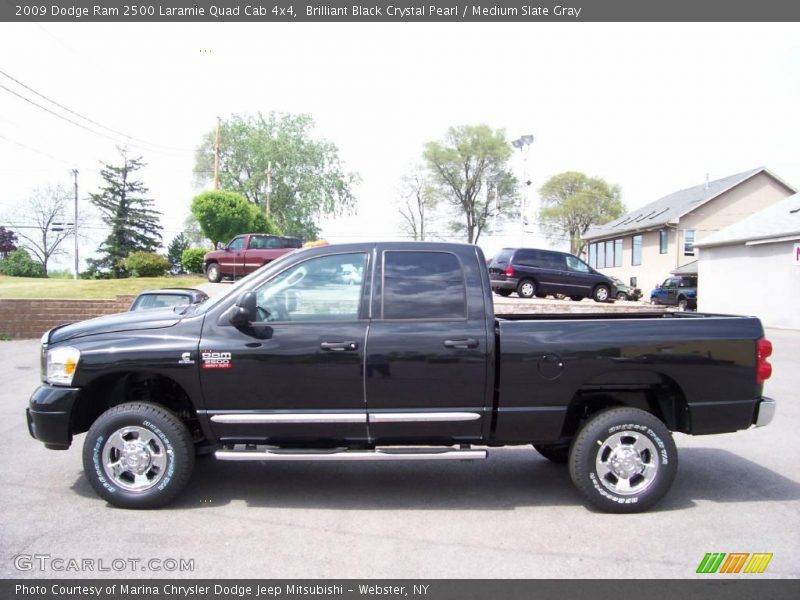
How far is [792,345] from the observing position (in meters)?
16.6

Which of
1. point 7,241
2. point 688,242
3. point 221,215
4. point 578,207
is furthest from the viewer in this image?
point 578,207

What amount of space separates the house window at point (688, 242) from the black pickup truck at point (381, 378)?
35.9 metres

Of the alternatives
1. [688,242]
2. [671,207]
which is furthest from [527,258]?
[671,207]

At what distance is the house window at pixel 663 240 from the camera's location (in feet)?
126

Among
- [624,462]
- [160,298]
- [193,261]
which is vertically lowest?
[624,462]

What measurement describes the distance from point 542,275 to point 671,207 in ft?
82.9

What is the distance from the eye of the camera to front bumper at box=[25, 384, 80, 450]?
4.73 m

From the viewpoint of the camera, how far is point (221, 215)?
103 feet

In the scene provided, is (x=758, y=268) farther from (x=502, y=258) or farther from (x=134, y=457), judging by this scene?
(x=134, y=457)

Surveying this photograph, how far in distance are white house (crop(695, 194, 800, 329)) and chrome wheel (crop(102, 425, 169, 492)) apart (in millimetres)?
22146

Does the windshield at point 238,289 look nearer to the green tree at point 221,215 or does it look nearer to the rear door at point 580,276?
the rear door at point 580,276

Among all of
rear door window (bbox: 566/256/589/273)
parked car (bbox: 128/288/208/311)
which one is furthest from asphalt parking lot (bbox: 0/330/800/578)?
rear door window (bbox: 566/256/589/273)

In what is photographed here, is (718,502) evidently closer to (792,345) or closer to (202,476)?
(202,476)

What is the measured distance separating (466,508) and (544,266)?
16644 mm
